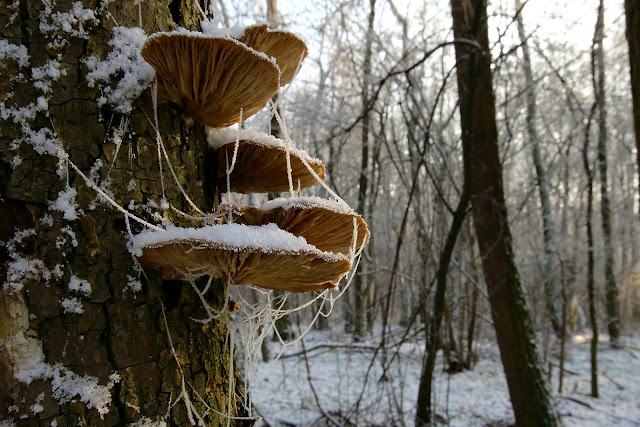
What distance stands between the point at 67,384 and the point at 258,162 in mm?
798

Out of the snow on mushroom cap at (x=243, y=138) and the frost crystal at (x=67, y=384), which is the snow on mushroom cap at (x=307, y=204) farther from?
the frost crystal at (x=67, y=384)

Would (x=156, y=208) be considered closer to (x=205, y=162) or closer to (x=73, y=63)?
(x=205, y=162)

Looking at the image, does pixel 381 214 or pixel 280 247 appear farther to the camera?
pixel 381 214

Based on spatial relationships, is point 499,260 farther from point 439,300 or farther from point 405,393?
point 405,393

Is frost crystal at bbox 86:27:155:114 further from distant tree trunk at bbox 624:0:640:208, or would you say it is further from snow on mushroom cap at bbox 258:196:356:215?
distant tree trunk at bbox 624:0:640:208

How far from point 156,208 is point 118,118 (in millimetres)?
266

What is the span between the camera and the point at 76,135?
1.04 metres

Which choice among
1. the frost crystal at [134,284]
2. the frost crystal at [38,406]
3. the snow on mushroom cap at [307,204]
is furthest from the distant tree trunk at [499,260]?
the frost crystal at [38,406]

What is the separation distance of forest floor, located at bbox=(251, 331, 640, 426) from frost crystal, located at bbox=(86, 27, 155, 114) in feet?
12.7

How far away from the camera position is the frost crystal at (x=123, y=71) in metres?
1.10

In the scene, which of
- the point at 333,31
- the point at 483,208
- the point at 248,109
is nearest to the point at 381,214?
the point at 333,31

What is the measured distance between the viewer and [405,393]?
655 centimetres

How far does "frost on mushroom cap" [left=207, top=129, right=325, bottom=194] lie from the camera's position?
1.23 m

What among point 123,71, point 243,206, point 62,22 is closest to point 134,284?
point 243,206
